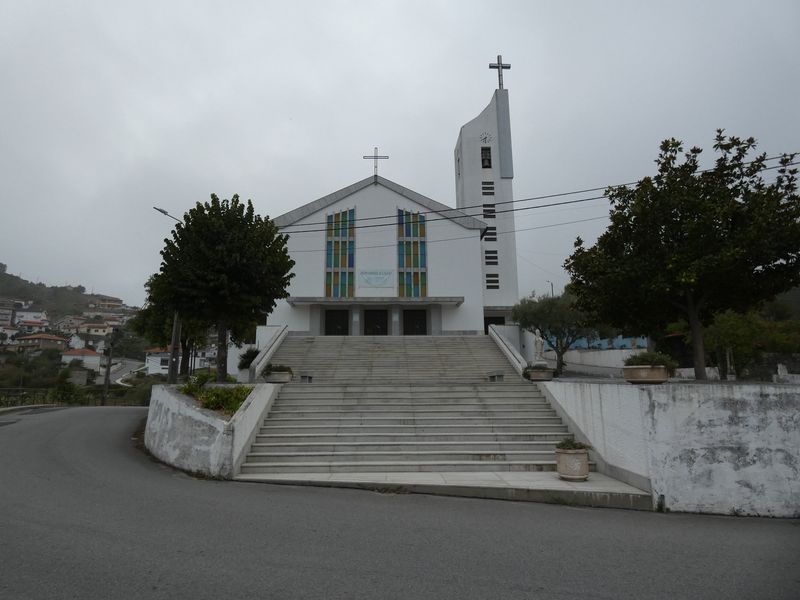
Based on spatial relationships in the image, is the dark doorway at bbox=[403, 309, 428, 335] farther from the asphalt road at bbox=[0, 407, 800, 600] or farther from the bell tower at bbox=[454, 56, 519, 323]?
the asphalt road at bbox=[0, 407, 800, 600]

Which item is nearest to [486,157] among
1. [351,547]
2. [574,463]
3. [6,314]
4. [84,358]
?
[574,463]

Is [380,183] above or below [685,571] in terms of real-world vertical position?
above

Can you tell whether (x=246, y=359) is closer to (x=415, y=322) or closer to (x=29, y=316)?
(x=415, y=322)

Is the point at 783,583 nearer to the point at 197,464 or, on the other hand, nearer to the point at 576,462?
the point at 576,462

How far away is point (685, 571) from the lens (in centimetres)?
464

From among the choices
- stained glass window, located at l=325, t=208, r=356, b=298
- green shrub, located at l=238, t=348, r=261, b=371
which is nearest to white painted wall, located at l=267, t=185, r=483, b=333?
stained glass window, located at l=325, t=208, r=356, b=298

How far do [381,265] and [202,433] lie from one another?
2214 centimetres

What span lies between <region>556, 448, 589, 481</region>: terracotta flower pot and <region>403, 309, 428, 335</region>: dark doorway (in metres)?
22.2

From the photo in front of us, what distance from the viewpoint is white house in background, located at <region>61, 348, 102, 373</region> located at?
73188mm

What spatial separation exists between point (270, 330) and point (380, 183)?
12.6 m

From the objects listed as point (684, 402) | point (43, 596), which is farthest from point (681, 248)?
point (43, 596)

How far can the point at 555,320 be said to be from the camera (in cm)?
2905

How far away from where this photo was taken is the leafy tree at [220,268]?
14.0 meters

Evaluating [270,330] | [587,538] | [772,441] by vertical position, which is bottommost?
[587,538]
